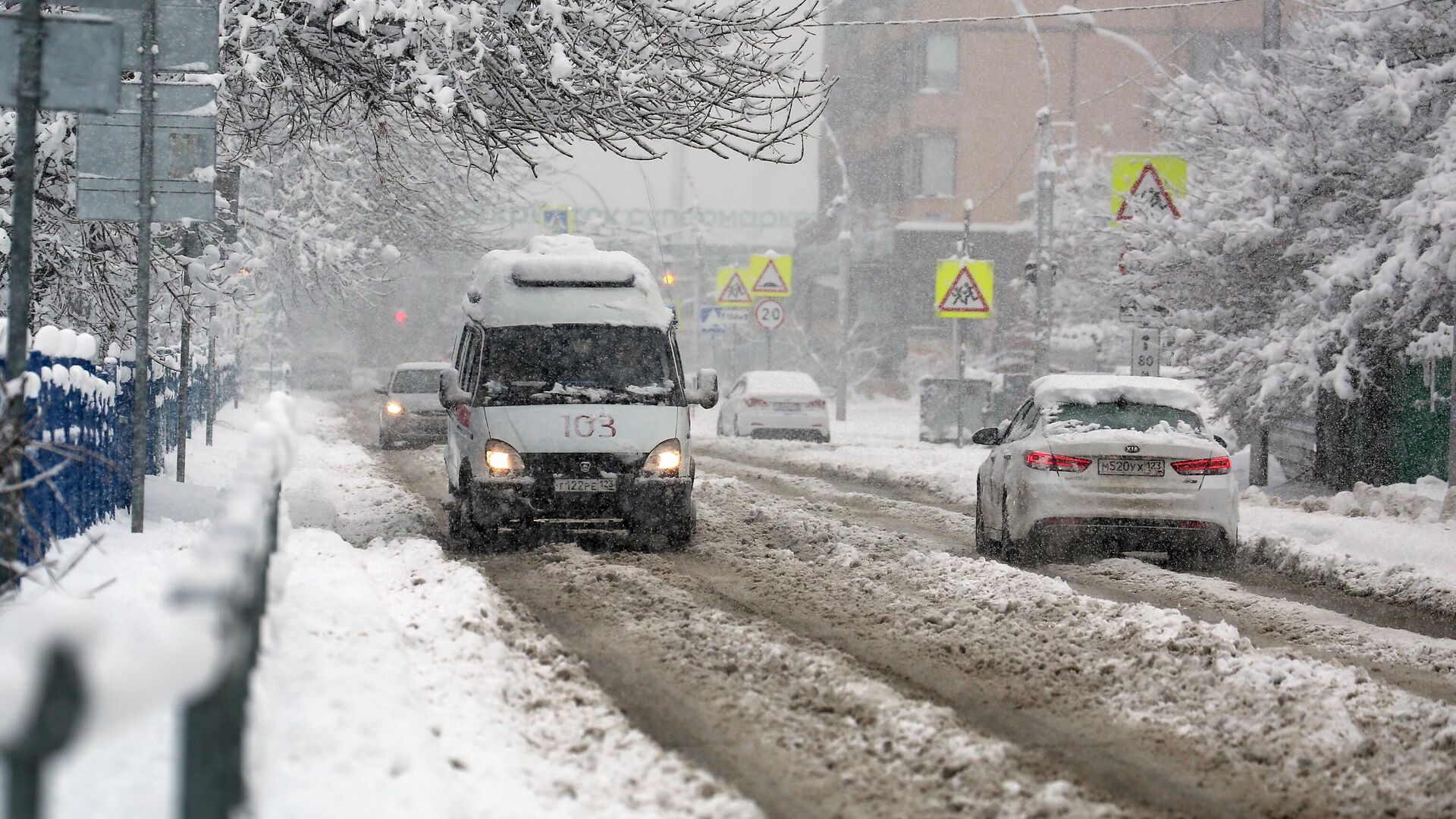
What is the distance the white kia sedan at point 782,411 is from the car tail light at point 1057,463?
1937cm

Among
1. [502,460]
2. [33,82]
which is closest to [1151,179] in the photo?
[502,460]

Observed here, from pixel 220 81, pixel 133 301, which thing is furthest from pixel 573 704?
pixel 133 301

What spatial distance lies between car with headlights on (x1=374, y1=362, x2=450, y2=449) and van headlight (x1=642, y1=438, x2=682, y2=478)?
15.3 metres

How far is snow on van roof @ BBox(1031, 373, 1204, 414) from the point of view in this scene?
12219 millimetres

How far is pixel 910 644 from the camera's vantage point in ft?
26.6

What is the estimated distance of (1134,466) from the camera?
11.7 metres

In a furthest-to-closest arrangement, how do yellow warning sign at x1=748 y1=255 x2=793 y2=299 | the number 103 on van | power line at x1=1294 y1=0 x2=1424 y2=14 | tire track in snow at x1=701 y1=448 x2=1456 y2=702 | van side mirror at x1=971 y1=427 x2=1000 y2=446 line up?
yellow warning sign at x1=748 y1=255 x2=793 y2=299
power line at x1=1294 y1=0 x2=1424 y2=14
van side mirror at x1=971 y1=427 x2=1000 y2=446
the number 103 on van
tire track in snow at x1=701 y1=448 x2=1456 y2=702

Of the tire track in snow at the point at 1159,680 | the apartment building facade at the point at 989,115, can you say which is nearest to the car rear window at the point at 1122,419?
the tire track in snow at the point at 1159,680

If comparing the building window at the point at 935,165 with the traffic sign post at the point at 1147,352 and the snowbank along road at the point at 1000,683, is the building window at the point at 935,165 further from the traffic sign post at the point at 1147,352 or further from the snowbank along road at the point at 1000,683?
the snowbank along road at the point at 1000,683

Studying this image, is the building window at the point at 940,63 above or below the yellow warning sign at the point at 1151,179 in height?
above

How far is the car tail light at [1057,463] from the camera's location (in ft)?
38.7

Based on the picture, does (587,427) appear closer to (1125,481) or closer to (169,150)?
(169,150)

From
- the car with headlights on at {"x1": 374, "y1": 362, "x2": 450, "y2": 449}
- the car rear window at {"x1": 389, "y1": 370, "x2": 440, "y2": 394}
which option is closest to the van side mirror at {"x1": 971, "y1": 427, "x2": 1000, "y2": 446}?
the car with headlights on at {"x1": 374, "y1": 362, "x2": 450, "y2": 449}

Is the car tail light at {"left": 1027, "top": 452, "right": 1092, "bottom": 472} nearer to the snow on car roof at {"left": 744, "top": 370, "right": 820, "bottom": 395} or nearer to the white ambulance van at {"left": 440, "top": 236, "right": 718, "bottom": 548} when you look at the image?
the white ambulance van at {"left": 440, "top": 236, "right": 718, "bottom": 548}
